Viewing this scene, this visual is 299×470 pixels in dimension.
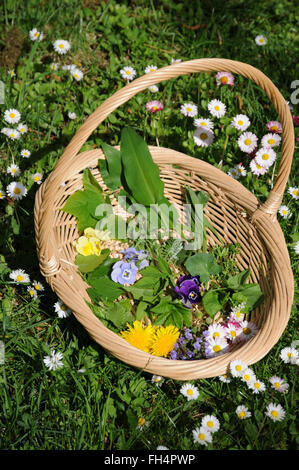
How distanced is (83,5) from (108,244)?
1203mm

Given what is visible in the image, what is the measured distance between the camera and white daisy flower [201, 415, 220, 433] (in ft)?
3.95

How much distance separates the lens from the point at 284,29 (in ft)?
7.52

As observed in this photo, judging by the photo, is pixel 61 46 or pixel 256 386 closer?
pixel 256 386

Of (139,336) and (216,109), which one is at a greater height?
(216,109)

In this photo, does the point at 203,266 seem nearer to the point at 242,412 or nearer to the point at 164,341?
the point at 164,341

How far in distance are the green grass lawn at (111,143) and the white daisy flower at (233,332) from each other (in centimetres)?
10

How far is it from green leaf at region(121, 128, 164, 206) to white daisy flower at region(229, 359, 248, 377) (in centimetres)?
61

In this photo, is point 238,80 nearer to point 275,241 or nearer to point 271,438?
point 275,241

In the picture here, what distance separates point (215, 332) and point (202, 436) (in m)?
0.32

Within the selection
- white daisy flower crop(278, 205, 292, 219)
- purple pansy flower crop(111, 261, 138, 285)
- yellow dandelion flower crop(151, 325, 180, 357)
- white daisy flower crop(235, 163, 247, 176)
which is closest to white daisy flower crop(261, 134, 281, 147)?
white daisy flower crop(235, 163, 247, 176)

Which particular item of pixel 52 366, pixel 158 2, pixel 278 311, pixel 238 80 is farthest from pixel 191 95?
pixel 52 366

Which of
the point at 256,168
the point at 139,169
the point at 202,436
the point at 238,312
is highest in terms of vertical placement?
the point at 256,168

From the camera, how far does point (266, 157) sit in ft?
5.42

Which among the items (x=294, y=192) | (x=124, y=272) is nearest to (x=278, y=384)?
(x=124, y=272)
